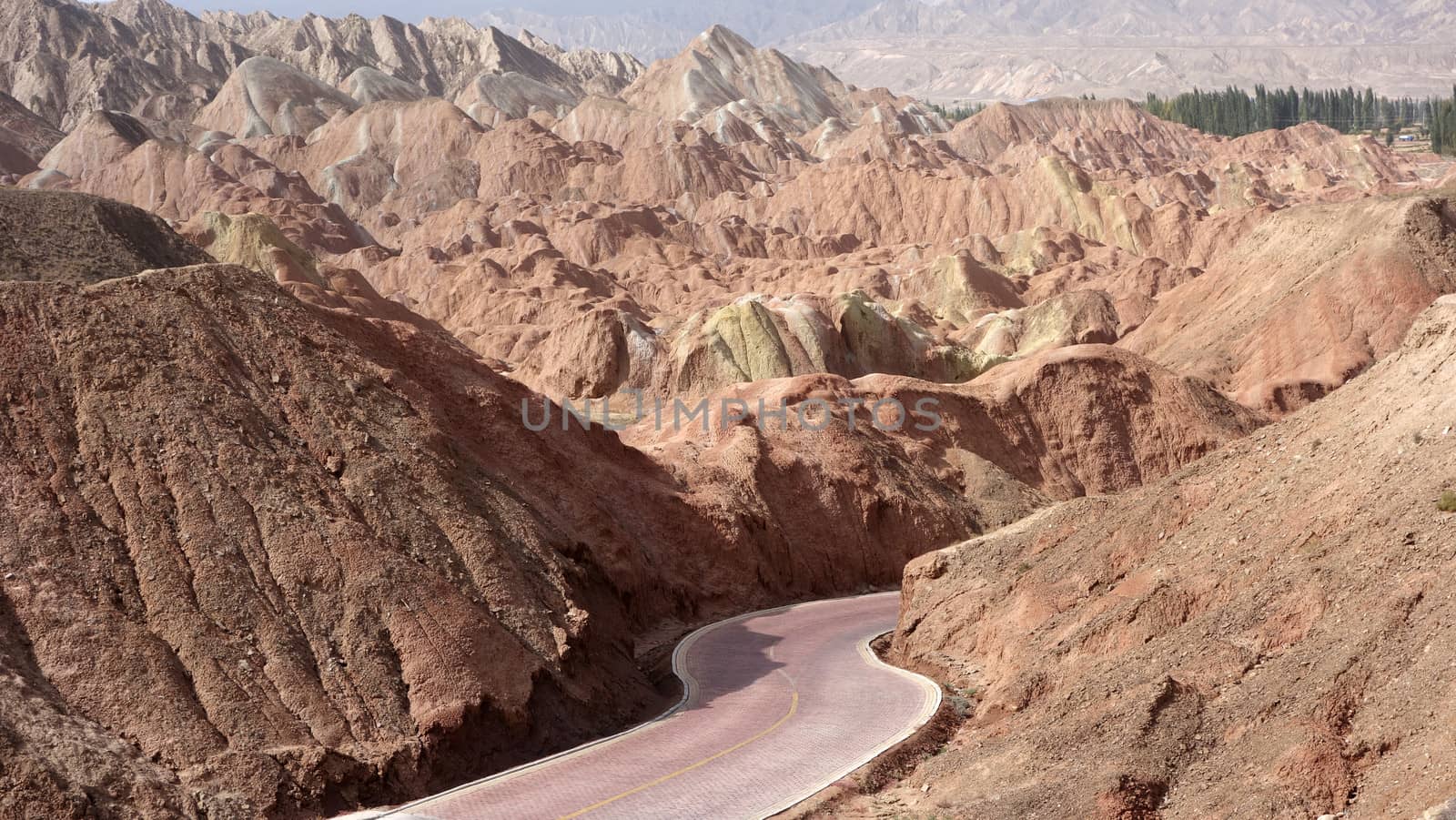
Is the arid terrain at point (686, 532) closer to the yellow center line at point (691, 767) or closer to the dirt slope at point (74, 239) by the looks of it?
the dirt slope at point (74, 239)

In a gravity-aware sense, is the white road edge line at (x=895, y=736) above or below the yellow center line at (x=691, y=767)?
below

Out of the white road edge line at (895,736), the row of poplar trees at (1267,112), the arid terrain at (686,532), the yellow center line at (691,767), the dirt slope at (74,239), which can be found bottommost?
the white road edge line at (895,736)

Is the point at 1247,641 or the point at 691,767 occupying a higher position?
the point at 1247,641

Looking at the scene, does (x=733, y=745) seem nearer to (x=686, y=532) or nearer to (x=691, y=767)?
(x=691, y=767)

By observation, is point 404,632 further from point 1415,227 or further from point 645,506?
point 1415,227

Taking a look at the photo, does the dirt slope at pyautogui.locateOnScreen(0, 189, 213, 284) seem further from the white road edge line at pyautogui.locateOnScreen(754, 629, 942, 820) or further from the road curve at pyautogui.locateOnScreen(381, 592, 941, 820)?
the white road edge line at pyautogui.locateOnScreen(754, 629, 942, 820)

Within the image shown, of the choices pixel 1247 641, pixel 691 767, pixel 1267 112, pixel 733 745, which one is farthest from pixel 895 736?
pixel 1267 112

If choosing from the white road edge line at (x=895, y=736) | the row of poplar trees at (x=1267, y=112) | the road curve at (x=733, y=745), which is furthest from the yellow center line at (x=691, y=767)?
the row of poplar trees at (x=1267, y=112)

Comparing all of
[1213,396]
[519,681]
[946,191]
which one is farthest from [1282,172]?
[519,681]
